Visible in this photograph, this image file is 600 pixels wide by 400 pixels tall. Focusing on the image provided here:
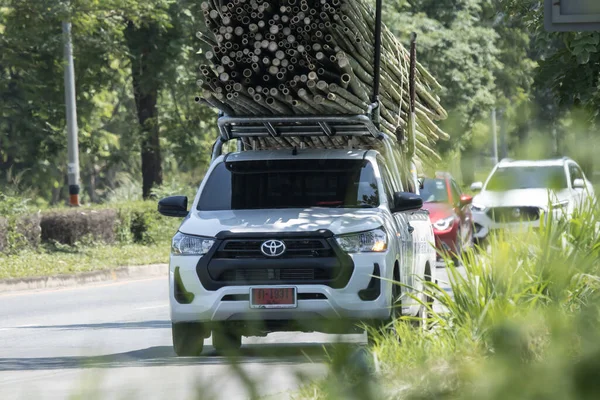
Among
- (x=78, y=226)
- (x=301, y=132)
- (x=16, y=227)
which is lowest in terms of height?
(x=78, y=226)

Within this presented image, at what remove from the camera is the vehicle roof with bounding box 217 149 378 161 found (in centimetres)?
1062

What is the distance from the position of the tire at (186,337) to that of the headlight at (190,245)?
582 millimetres

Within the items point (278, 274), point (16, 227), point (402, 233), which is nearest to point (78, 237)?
point (16, 227)

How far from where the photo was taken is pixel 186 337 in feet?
32.7

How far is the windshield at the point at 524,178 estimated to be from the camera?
3076 millimetres

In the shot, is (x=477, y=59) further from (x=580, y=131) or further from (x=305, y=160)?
(x=580, y=131)

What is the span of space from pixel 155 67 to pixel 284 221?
21803mm

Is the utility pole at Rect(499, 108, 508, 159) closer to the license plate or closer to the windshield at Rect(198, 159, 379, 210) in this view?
the license plate

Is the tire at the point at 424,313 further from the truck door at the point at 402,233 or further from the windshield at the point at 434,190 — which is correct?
the windshield at the point at 434,190

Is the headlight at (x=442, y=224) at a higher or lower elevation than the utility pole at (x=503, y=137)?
lower

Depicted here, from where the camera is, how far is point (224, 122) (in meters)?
11.1

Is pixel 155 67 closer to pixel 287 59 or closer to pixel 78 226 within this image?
pixel 78 226

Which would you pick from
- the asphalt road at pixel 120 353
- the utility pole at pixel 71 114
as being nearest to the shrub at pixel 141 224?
the utility pole at pixel 71 114

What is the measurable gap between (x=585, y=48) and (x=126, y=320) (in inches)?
241
